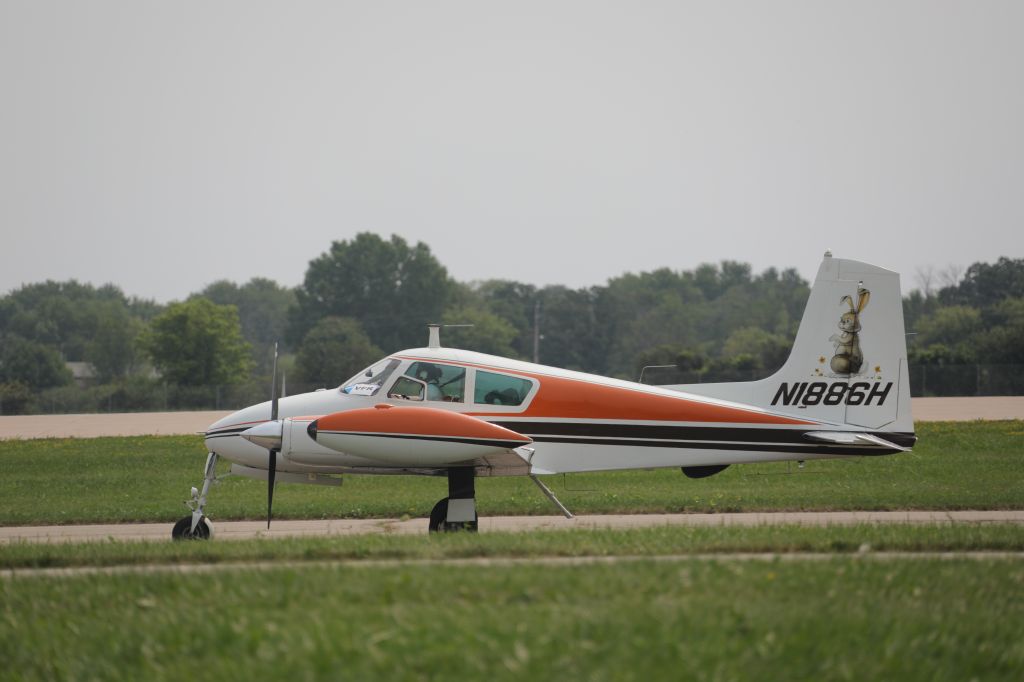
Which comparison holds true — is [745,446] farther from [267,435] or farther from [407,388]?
[267,435]

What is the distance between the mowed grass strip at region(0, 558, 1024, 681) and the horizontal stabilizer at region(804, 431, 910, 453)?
534 cm

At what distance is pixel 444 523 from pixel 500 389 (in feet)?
6.07

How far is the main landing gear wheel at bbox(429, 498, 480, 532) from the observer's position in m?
13.7

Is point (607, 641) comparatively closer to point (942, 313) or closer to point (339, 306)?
point (942, 313)

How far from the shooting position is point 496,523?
1620 centimetres

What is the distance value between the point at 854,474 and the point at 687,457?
382 inches

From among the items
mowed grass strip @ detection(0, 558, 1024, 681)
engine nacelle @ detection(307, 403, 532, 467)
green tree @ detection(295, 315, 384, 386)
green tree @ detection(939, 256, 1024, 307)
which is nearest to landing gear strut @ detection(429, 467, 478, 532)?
engine nacelle @ detection(307, 403, 532, 467)

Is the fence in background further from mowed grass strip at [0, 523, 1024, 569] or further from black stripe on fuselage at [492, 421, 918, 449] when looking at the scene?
mowed grass strip at [0, 523, 1024, 569]

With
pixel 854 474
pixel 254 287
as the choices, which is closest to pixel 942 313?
pixel 854 474

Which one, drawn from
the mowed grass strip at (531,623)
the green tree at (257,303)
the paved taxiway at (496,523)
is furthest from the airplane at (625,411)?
the green tree at (257,303)

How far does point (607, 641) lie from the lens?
6.85 m

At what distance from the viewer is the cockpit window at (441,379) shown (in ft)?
46.6

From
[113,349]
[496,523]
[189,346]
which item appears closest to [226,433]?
[496,523]

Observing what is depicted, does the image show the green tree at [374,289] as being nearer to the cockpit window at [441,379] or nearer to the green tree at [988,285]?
the green tree at [988,285]
